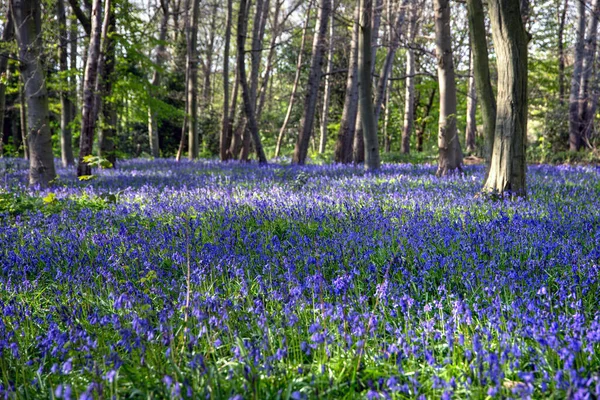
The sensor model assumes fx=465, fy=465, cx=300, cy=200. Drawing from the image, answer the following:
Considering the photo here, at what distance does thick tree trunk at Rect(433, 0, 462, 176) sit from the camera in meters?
9.92

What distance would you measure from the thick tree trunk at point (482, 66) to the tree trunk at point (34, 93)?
24.9ft

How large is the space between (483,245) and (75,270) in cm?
341

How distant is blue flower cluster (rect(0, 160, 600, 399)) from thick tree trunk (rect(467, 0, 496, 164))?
1534 mm

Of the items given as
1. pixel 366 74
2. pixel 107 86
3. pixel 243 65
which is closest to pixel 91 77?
pixel 107 86

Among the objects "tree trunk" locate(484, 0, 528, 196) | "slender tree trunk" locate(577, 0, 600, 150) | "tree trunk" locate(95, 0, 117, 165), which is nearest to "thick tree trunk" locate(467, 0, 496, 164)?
"tree trunk" locate(484, 0, 528, 196)

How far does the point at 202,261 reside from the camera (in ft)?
12.2

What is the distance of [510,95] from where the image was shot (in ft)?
20.3

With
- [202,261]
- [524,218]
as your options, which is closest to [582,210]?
[524,218]

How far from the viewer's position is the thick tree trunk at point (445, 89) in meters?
9.92

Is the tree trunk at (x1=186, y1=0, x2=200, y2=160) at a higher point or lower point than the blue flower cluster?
higher

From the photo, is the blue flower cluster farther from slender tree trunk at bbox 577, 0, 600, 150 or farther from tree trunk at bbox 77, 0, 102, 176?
slender tree trunk at bbox 577, 0, 600, 150

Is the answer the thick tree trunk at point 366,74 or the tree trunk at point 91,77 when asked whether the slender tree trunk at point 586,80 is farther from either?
the tree trunk at point 91,77

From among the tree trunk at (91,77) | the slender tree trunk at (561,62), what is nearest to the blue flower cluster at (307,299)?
the tree trunk at (91,77)

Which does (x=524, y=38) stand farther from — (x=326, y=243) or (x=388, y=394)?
(x=388, y=394)
